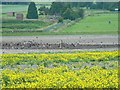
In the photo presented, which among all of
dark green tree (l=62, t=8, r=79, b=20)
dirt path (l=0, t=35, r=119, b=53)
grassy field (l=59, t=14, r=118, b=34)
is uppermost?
dark green tree (l=62, t=8, r=79, b=20)

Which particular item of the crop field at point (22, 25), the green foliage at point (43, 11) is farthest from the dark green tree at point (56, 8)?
the crop field at point (22, 25)

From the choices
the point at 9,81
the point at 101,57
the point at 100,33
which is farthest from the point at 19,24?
the point at 9,81

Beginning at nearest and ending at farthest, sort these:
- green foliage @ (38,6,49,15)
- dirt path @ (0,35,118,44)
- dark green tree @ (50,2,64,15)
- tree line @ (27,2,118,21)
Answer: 1. dirt path @ (0,35,118,44)
2. tree line @ (27,2,118,21)
3. dark green tree @ (50,2,64,15)
4. green foliage @ (38,6,49,15)

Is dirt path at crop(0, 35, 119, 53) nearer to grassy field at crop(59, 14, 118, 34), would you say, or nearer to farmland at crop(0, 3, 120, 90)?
farmland at crop(0, 3, 120, 90)

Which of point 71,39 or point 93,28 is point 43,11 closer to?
point 93,28

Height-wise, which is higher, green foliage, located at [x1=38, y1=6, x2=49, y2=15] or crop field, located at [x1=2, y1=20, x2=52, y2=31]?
green foliage, located at [x1=38, y1=6, x2=49, y2=15]

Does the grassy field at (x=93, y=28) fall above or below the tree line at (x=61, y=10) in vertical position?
below

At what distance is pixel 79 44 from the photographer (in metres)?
26.2

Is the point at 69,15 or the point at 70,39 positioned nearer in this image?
the point at 70,39

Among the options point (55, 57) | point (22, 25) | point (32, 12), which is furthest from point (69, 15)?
point (55, 57)

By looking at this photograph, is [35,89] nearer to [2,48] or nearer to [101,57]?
[101,57]

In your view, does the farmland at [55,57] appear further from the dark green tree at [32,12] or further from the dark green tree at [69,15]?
the dark green tree at [32,12]

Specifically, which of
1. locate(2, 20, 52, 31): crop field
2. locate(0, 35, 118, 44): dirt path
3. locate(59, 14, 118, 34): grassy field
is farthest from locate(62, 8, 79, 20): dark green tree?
locate(0, 35, 118, 44): dirt path

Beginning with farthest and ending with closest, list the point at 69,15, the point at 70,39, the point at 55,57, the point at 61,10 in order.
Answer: the point at 61,10 → the point at 69,15 → the point at 70,39 → the point at 55,57
